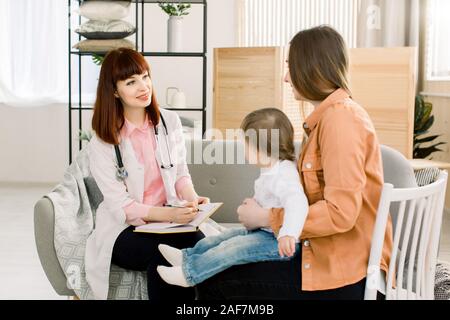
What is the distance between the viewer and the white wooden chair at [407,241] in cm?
155

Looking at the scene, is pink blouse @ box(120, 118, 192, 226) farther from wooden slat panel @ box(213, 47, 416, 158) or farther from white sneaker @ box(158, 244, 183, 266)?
wooden slat panel @ box(213, 47, 416, 158)

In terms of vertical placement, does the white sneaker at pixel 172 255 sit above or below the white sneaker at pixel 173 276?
above

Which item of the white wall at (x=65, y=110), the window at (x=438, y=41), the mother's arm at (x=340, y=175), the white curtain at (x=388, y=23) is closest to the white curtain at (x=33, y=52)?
the white wall at (x=65, y=110)

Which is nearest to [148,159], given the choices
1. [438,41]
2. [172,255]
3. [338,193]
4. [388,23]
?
[172,255]

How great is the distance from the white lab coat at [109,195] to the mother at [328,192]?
0.55 m

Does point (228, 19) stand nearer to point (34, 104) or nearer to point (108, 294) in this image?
point (34, 104)

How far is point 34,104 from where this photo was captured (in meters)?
6.32

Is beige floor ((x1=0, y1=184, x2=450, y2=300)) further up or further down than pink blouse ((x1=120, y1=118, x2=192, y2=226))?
further down

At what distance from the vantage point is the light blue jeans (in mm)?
1679

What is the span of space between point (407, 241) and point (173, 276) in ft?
1.96

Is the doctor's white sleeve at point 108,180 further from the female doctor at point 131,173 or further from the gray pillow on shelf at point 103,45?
the gray pillow on shelf at point 103,45

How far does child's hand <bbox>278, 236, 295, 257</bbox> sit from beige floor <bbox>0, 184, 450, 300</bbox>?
1.75 meters

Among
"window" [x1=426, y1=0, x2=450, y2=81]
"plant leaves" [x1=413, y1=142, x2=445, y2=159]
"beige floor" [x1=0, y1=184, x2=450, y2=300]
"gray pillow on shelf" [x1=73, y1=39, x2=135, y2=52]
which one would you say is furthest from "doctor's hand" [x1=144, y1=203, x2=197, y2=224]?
"window" [x1=426, y1=0, x2=450, y2=81]

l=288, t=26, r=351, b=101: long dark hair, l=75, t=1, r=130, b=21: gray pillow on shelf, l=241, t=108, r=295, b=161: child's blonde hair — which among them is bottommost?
l=241, t=108, r=295, b=161: child's blonde hair
